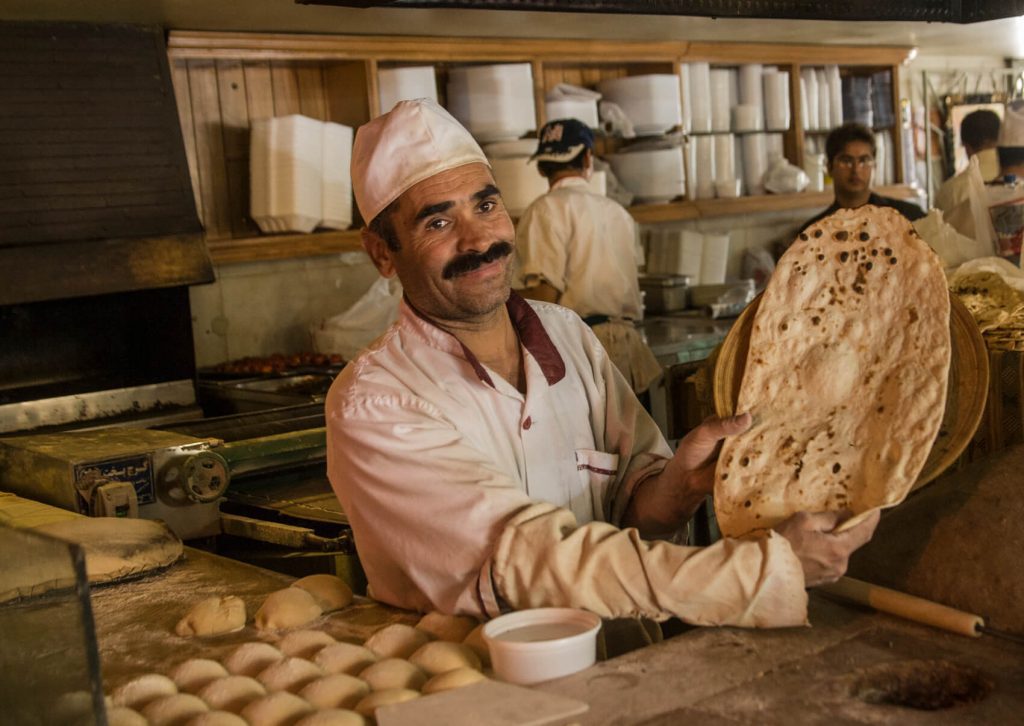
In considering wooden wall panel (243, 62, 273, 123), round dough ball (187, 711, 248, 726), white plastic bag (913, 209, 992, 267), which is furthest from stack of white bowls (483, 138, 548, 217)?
round dough ball (187, 711, 248, 726)

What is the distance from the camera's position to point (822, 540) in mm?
1669

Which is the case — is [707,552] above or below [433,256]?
below

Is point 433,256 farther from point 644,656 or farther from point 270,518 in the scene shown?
point 270,518

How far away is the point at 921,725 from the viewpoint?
1.41 m

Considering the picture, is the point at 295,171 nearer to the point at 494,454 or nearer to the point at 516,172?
the point at 516,172

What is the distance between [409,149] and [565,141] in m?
2.89

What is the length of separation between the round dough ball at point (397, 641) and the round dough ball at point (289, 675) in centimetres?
11

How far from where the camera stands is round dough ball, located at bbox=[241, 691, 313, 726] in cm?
158

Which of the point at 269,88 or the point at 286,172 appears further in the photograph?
the point at 269,88

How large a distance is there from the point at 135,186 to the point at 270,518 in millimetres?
1688

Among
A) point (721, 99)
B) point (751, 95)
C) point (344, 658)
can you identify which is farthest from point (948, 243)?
point (751, 95)

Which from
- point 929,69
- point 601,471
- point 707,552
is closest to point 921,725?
point 707,552

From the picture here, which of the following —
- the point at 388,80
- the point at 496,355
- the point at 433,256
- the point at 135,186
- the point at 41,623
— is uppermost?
the point at 388,80

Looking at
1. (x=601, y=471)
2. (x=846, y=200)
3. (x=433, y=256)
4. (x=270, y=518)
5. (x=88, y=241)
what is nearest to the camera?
(x=433, y=256)
